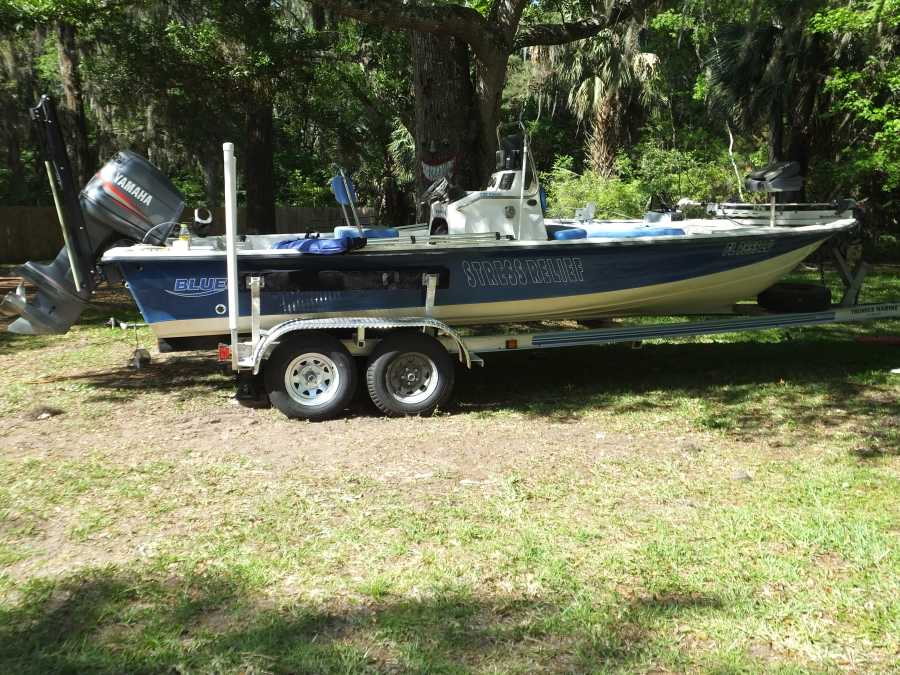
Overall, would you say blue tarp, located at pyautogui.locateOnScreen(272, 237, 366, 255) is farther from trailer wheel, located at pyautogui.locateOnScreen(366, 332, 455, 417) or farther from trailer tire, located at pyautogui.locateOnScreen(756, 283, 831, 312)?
trailer tire, located at pyautogui.locateOnScreen(756, 283, 831, 312)

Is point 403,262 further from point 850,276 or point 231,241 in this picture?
point 850,276

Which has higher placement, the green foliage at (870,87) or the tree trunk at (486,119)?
the green foliage at (870,87)

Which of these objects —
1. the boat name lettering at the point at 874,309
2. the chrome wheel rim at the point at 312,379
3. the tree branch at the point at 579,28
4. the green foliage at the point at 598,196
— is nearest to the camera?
the chrome wheel rim at the point at 312,379

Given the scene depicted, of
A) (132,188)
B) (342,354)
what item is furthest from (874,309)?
(132,188)

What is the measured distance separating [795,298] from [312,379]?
522 centimetres

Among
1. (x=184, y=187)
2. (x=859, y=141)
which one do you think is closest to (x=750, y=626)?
(x=859, y=141)

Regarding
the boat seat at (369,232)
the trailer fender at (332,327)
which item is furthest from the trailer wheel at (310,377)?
the boat seat at (369,232)

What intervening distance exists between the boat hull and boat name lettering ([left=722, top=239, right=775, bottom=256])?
0.01m

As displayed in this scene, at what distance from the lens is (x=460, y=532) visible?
4.64 metres

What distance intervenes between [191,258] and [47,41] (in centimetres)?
2274

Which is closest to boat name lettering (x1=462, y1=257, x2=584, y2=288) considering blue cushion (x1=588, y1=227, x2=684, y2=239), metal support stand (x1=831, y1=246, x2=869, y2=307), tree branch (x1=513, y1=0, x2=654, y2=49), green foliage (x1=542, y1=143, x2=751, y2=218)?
blue cushion (x1=588, y1=227, x2=684, y2=239)

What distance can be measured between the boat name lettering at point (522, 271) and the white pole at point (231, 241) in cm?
201

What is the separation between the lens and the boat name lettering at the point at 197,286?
682cm

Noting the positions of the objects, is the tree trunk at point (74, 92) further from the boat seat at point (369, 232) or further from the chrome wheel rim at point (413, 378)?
the chrome wheel rim at point (413, 378)
